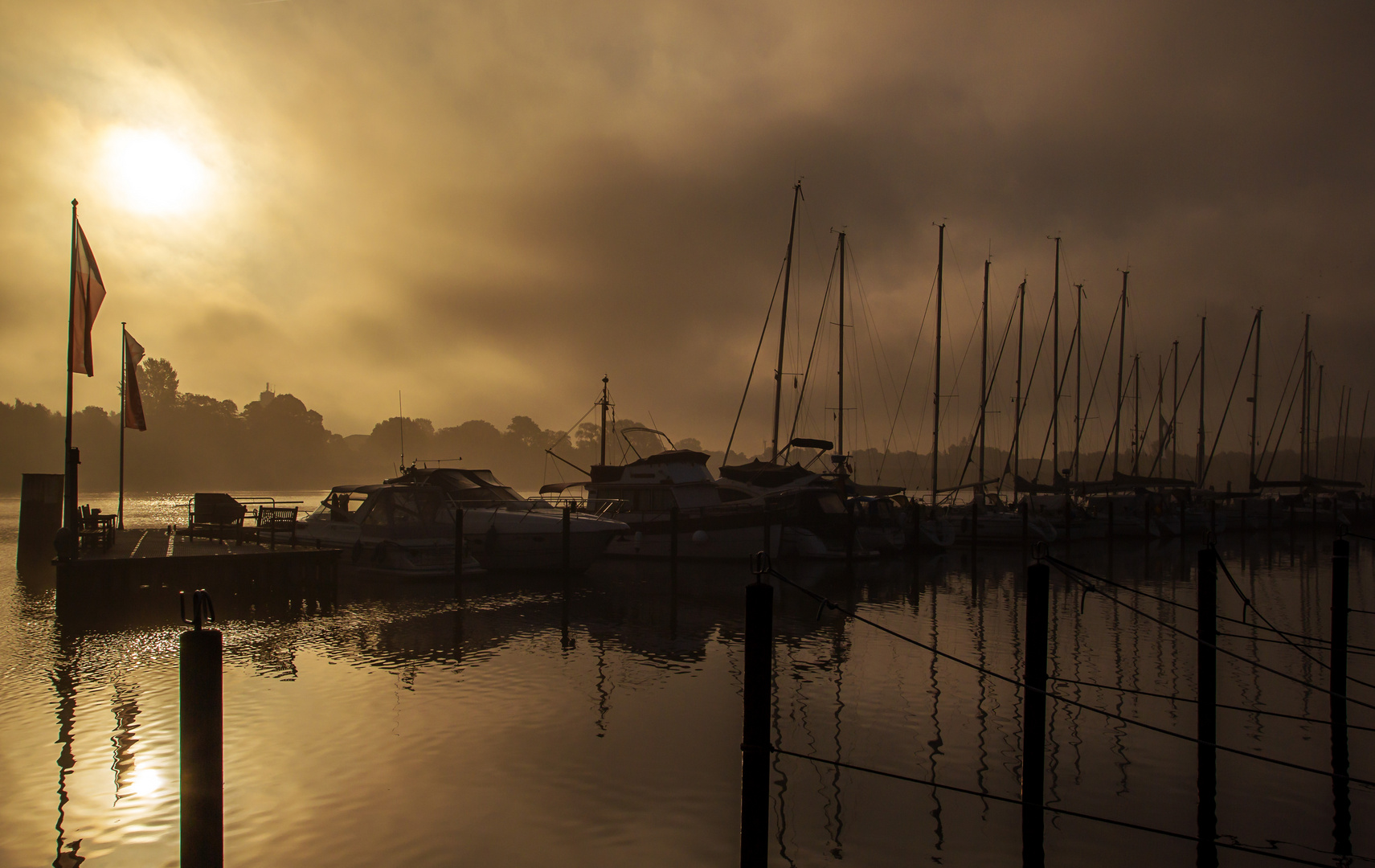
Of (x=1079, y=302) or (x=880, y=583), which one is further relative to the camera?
(x=1079, y=302)

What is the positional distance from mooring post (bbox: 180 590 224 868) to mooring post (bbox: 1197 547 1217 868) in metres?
8.30

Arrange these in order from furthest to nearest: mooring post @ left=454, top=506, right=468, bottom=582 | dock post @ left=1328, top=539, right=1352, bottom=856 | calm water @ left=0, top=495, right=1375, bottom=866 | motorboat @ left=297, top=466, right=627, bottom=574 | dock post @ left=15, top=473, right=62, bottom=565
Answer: dock post @ left=15, top=473, right=62, bottom=565 < motorboat @ left=297, top=466, right=627, bottom=574 < mooring post @ left=454, top=506, right=468, bottom=582 < dock post @ left=1328, top=539, right=1352, bottom=856 < calm water @ left=0, top=495, right=1375, bottom=866

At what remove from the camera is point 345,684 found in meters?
13.3

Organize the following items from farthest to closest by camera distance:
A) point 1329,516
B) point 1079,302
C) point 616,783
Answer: point 1329,516
point 1079,302
point 616,783

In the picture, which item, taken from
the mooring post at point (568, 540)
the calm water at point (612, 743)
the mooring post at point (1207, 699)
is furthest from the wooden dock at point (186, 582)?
the mooring post at point (1207, 699)

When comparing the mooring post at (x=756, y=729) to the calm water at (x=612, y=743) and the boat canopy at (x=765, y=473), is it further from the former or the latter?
the boat canopy at (x=765, y=473)

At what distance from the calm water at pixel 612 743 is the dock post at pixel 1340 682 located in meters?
0.14

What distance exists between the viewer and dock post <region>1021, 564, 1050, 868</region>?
7.74 m

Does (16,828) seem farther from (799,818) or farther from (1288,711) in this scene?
(1288,711)

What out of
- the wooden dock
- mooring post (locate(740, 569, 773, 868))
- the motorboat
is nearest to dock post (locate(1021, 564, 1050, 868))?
mooring post (locate(740, 569, 773, 868))

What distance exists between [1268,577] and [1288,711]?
22.5 metres

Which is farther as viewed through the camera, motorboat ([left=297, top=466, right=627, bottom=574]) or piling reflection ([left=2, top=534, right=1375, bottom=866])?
motorboat ([left=297, top=466, right=627, bottom=574])

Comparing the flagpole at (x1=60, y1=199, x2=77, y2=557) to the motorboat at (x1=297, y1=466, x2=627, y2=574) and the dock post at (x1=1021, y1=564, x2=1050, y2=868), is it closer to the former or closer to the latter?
the motorboat at (x1=297, y1=466, x2=627, y2=574)

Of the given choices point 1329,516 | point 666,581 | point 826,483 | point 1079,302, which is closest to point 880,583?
point 666,581
